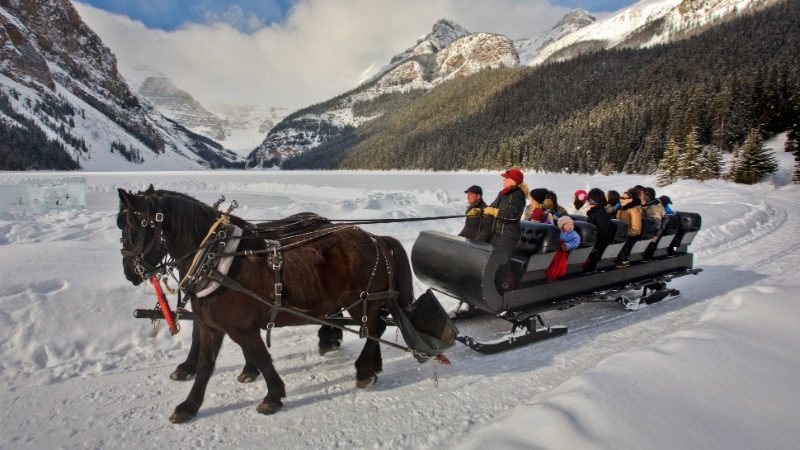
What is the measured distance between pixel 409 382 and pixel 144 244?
2.70 m

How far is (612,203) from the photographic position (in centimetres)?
723

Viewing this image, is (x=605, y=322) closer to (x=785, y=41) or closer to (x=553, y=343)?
(x=553, y=343)

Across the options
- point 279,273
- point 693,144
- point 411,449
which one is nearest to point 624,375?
point 411,449

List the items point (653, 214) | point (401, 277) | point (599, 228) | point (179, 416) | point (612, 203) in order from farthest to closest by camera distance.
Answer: point (612, 203)
point (653, 214)
point (599, 228)
point (401, 277)
point (179, 416)

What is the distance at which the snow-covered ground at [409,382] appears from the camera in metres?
2.96

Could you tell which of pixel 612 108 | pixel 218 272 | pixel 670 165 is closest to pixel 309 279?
pixel 218 272

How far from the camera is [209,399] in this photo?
372 cm

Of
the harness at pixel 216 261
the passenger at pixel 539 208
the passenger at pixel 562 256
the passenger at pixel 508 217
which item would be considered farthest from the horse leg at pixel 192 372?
the passenger at pixel 539 208

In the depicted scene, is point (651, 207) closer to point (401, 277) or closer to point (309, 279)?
point (401, 277)

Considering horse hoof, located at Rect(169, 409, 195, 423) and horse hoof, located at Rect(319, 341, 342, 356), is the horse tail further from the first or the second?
horse hoof, located at Rect(169, 409, 195, 423)

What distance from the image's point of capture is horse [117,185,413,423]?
11.2 feet

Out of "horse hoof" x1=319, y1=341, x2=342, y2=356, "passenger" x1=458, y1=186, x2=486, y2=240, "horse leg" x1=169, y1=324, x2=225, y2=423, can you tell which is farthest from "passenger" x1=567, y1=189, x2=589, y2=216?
"horse leg" x1=169, y1=324, x2=225, y2=423

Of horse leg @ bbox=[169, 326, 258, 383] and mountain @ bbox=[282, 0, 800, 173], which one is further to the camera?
mountain @ bbox=[282, 0, 800, 173]

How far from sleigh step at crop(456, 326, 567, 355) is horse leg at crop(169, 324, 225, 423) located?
2.46 m
